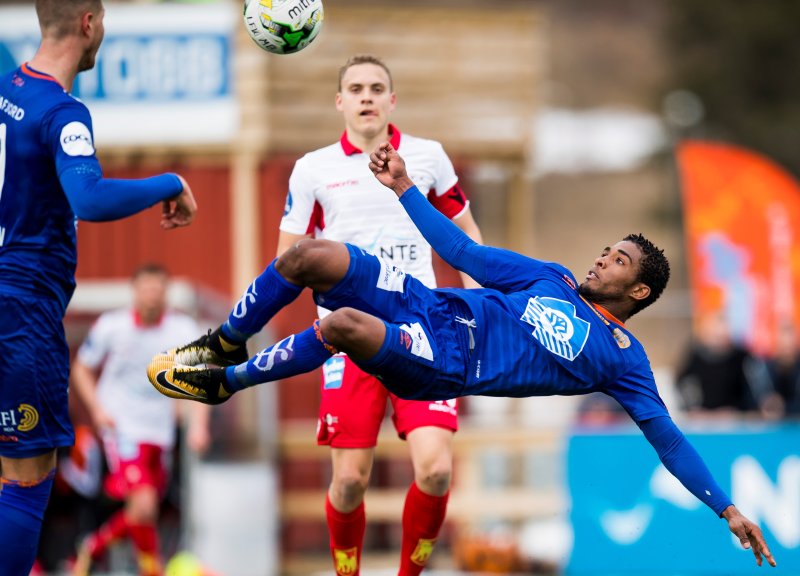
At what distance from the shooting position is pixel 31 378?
→ 5449mm

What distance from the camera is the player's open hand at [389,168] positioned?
19.3 feet

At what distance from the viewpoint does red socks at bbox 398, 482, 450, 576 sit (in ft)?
21.5

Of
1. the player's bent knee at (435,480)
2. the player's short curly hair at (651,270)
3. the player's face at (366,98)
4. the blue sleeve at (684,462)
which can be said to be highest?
the player's face at (366,98)

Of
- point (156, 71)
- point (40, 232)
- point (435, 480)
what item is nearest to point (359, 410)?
point (435, 480)

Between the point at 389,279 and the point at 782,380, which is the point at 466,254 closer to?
the point at 389,279

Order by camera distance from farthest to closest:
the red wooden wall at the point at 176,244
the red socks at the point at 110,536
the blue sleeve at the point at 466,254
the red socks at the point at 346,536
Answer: the red wooden wall at the point at 176,244 → the red socks at the point at 110,536 → the red socks at the point at 346,536 → the blue sleeve at the point at 466,254

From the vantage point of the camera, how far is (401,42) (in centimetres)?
1366

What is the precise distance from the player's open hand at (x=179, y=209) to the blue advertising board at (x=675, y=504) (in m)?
7.05

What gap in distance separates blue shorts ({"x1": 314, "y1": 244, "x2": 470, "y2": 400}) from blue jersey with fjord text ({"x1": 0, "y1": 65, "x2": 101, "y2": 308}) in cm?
118

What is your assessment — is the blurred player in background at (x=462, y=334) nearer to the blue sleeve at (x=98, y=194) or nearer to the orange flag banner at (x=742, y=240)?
the blue sleeve at (x=98, y=194)

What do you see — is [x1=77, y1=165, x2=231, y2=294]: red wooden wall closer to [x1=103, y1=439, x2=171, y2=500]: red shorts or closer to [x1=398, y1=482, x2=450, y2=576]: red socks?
[x1=103, y1=439, x2=171, y2=500]: red shorts

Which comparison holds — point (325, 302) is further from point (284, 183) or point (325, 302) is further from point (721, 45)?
point (721, 45)

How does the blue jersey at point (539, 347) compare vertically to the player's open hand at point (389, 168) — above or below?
below

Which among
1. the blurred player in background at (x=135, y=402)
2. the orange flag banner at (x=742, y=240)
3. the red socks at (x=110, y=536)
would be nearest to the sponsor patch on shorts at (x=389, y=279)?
the blurred player in background at (x=135, y=402)
